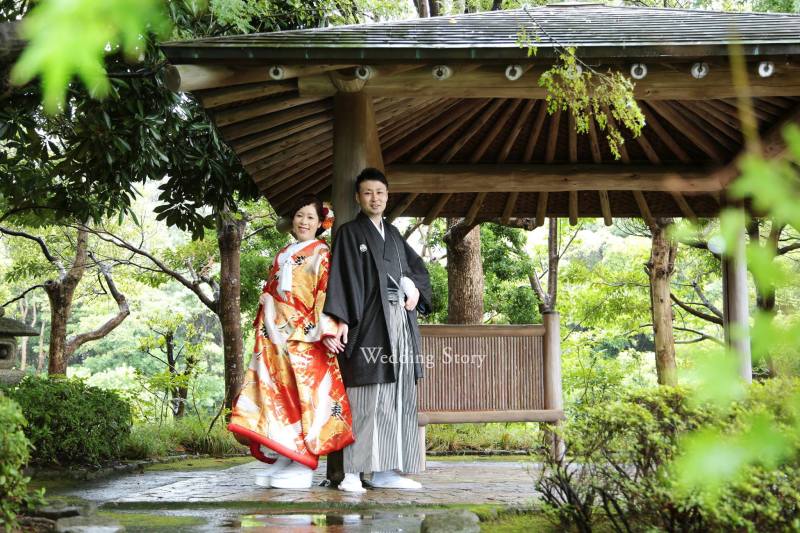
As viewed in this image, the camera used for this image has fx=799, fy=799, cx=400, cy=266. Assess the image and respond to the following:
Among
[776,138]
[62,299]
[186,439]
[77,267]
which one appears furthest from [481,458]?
[62,299]

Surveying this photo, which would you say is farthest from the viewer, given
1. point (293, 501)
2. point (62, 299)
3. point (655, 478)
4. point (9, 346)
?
point (62, 299)

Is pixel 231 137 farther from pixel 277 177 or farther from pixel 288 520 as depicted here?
pixel 288 520

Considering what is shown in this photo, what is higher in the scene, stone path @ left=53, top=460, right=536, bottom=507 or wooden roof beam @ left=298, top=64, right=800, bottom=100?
wooden roof beam @ left=298, top=64, right=800, bottom=100

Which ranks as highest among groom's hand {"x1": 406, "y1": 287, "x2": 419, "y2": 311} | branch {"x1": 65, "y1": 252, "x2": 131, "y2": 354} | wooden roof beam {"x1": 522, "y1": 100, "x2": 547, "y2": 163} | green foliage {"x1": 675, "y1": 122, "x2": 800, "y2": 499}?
wooden roof beam {"x1": 522, "y1": 100, "x2": 547, "y2": 163}

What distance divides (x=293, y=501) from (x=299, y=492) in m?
0.40

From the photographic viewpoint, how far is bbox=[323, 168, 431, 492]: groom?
4.68m

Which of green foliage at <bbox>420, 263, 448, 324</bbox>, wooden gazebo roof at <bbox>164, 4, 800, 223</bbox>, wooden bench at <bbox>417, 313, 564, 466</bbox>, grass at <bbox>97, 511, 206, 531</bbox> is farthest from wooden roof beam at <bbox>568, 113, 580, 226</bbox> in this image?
green foliage at <bbox>420, 263, 448, 324</bbox>

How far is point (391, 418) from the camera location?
4754mm

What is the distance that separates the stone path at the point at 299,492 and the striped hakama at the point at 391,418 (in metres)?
0.17

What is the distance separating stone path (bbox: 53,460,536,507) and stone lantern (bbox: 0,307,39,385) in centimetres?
130

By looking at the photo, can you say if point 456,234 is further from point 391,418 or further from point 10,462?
point 10,462

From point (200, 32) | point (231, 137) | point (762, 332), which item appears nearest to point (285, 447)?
point (231, 137)

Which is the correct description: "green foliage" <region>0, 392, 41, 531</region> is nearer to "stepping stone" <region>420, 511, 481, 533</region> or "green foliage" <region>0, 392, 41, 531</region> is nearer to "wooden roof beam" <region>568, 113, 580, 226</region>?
"stepping stone" <region>420, 511, 481, 533</region>

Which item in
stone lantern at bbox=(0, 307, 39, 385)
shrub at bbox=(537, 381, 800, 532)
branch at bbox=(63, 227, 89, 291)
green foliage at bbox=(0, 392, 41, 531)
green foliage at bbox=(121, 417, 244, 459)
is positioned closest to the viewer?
shrub at bbox=(537, 381, 800, 532)
